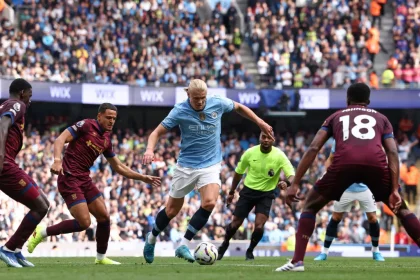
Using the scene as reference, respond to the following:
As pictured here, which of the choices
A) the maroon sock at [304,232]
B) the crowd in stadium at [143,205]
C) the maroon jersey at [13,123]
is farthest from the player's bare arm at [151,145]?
the crowd in stadium at [143,205]

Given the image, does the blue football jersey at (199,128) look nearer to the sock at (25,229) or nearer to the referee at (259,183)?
the sock at (25,229)

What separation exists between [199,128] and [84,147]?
1.80 metres

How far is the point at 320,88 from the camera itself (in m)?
35.5

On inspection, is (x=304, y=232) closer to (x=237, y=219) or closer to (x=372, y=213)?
(x=237, y=219)

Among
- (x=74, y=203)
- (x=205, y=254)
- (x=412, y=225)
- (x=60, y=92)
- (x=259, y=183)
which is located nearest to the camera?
(x=412, y=225)

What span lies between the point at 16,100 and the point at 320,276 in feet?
16.2

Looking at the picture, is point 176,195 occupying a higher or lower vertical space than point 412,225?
higher

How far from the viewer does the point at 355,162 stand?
12.1 metres

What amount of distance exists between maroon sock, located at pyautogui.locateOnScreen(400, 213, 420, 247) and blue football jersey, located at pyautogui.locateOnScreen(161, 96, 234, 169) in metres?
3.56

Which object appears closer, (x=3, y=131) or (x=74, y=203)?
(x=3, y=131)

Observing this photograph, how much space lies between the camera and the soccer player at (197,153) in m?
14.9

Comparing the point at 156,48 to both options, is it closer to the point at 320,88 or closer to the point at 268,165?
the point at 320,88

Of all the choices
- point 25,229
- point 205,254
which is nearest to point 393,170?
point 205,254

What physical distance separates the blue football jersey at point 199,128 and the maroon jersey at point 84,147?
3.54 feet
